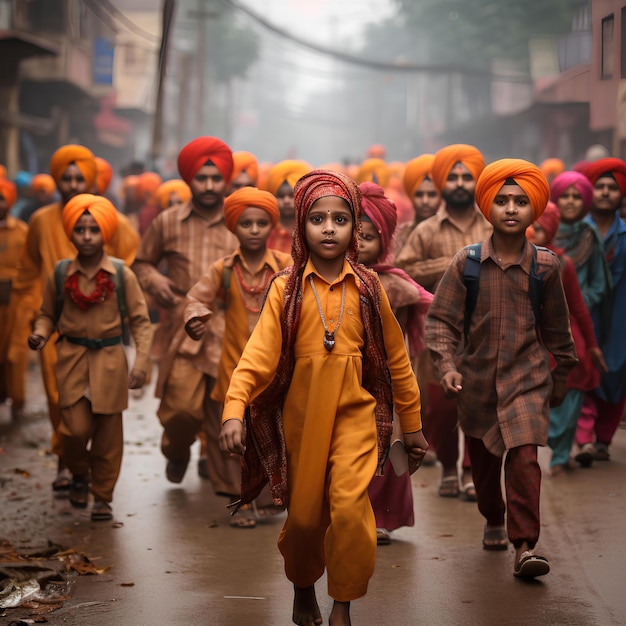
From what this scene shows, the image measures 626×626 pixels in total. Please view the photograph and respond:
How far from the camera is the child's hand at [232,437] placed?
516cm

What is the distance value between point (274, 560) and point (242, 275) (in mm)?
1864

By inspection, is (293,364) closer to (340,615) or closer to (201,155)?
(340,615)

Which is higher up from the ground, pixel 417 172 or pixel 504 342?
pixel 417 172

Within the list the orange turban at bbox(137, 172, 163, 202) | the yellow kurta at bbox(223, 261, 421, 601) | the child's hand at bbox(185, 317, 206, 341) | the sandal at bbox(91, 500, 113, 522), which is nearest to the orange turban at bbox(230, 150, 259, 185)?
the sandal at bbox(91, 500, 113, 522)

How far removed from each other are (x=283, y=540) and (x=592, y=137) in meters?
10.2

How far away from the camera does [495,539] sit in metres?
7.31

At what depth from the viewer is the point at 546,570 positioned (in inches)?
254

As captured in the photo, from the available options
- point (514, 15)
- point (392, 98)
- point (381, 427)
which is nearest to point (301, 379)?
point (381, 427)

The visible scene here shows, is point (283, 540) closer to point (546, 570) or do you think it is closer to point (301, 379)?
point (301, 379)

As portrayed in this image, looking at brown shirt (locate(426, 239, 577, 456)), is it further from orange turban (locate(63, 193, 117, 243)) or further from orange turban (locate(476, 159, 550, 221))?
orange turban (locate(63, 193, 117, 243))

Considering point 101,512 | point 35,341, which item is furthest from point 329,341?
point 101,512

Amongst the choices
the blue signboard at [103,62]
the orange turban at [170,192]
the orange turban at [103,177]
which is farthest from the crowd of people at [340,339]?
the blue signboard at [103,62]

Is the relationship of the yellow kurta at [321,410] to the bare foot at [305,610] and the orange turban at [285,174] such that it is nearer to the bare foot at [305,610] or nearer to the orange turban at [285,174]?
the bare foot at [305,610]

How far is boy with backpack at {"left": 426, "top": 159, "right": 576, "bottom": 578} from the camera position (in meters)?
6.68
